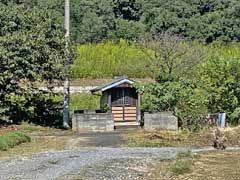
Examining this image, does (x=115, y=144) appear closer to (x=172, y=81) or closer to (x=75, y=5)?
(x=172, y=81)

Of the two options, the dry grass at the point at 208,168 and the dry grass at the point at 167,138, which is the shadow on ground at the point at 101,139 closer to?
the dry grass at the point at 167,138

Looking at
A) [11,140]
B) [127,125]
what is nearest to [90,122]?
[127,125]

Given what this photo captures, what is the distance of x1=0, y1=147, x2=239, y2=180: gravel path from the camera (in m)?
13.3

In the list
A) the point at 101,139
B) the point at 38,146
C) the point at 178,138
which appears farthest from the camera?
the point at 101,139

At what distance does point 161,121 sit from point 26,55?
270 inches

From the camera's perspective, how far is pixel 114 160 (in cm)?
1580

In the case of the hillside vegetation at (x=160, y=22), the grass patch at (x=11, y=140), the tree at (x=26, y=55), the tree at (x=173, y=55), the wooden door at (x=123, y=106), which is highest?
the hillside vegetation at (x=160, y=22)

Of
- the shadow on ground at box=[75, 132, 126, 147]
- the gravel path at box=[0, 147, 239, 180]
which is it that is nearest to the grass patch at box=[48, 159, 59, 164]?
the gravel path at box=[0, 147, 239, 180]

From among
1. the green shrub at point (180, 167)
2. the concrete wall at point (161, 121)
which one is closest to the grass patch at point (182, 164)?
the green shrub at point (180, 167)

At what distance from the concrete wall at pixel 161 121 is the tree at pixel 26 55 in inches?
198

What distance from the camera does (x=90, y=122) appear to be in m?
25.8

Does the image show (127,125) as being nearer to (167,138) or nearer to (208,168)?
(167,138)

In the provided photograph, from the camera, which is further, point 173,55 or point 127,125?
point 173,55

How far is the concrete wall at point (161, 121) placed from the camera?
24.7m
